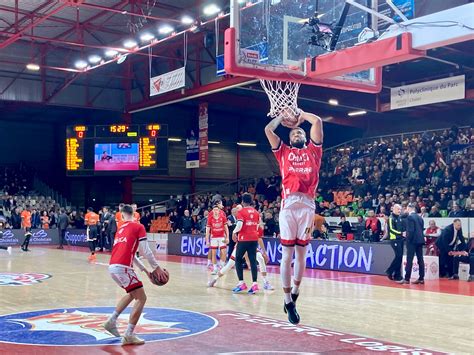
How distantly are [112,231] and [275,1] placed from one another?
15267 millimetres

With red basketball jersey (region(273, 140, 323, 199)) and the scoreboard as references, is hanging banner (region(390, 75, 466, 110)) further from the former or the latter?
red basketball jersey (region(273, 140, 323, 199))

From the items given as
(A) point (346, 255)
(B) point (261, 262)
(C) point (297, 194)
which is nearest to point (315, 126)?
(C) point (297, 194)

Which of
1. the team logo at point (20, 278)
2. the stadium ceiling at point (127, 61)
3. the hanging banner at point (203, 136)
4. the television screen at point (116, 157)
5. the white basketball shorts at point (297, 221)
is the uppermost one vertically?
the stadium ceiling at point (127, 61)

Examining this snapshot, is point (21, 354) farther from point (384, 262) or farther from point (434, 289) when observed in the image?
point (384, 262)

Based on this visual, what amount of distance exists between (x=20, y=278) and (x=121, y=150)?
13572 mm

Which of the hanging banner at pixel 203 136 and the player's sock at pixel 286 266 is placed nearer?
the player's sock at pixel 286 266

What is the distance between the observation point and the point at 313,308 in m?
10.6

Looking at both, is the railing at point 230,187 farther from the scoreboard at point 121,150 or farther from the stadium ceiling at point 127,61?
the scoreboard at point 121,150

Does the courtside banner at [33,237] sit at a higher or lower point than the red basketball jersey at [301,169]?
lower

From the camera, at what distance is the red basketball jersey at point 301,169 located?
711cm

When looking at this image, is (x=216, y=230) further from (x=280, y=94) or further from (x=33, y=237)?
(x=33, y=237)

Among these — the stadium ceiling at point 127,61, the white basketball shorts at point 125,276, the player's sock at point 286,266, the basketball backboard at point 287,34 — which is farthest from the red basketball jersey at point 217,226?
the player's sock at point 286,266

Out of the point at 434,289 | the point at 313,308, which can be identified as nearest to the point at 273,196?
the point at 434,289

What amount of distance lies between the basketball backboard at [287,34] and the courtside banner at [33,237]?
22026mm
